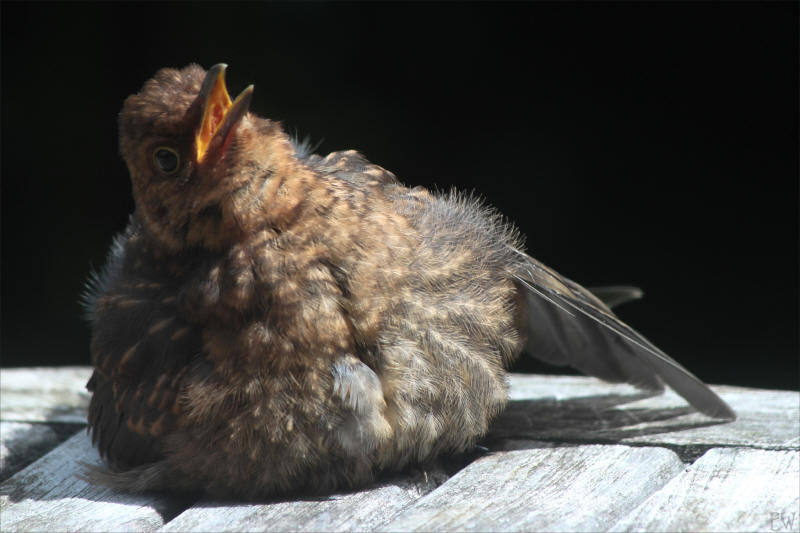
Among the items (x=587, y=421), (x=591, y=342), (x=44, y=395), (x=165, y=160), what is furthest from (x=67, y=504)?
(x=591, y=342)

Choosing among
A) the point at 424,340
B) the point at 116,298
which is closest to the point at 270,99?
the point at 116,298

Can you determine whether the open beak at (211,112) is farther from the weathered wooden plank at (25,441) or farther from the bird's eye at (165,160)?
the weathered wooden plank at (25,441)

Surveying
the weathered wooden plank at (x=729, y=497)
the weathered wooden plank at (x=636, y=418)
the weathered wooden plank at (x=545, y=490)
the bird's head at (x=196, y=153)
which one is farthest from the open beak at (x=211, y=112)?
the weathered wooden plank at (x=729, y=497)

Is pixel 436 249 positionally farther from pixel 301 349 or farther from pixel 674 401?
pixel 674 401

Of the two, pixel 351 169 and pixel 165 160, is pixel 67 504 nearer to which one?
pixel 165 160

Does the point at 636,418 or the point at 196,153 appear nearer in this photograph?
the point at 196,153

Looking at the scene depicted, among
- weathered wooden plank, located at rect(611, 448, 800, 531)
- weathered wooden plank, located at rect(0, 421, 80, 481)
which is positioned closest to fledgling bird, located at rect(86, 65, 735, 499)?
weathered wooden plank, located at rect(0, 421, 80, 481)
